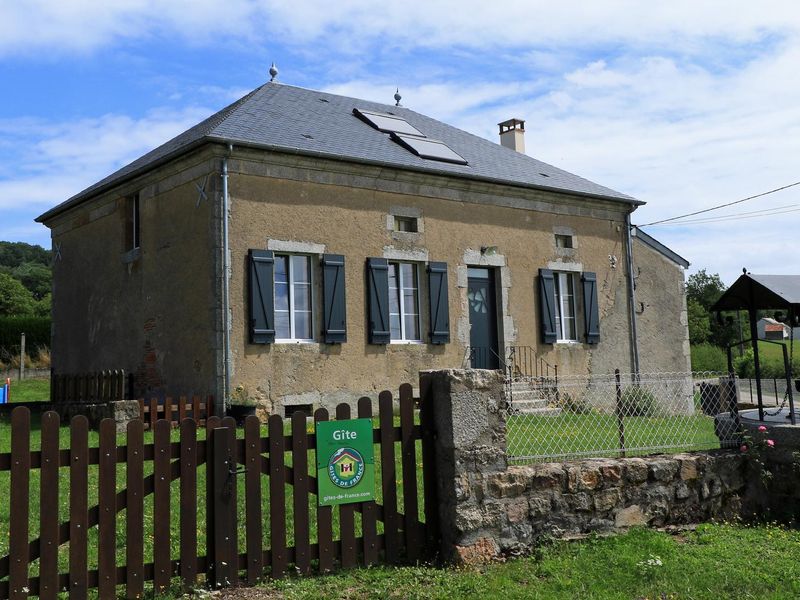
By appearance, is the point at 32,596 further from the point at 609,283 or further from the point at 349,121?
the point at 609,283

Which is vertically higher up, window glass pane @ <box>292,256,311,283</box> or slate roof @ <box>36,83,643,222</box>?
slate roof @ <box>36,83,643,222</box>

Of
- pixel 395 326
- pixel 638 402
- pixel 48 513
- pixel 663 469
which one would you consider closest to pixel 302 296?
pixel 395 326

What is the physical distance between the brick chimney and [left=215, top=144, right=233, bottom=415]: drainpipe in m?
9.93

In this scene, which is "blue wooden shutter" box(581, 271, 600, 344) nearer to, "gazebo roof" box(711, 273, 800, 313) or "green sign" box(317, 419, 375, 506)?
"gazebo roof" box(711, 273, 800, 313)

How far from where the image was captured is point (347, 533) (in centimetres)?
509

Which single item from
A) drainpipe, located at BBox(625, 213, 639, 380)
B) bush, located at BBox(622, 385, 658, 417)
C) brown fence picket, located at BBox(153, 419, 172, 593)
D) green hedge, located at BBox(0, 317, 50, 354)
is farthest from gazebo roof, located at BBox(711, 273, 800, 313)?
green hedge, located at BBox(0, 317, 50, 354)

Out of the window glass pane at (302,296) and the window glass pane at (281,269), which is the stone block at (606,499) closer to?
the window glass pane at (302,296)

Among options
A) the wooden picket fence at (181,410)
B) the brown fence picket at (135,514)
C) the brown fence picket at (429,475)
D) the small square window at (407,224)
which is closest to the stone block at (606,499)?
the brown fence picket at (429,475)

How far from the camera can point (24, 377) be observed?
23.1m

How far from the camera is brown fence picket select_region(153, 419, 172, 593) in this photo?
4.58 metres

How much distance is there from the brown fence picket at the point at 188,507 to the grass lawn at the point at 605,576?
0.90 feet

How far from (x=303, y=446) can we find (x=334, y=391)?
7951 mm

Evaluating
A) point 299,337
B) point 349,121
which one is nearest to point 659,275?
point 349,121

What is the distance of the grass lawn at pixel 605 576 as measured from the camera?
4773mm
